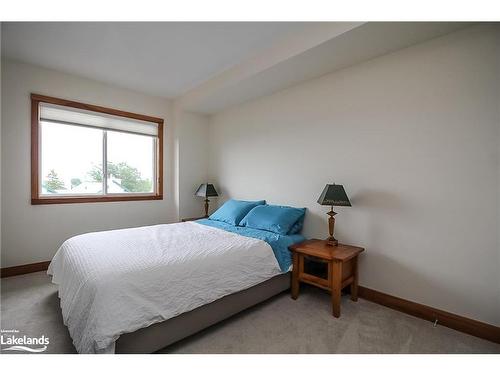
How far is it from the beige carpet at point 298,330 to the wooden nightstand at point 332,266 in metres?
0.16

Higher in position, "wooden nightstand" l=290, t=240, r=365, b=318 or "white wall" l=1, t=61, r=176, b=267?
"white wall" l=1, t=61, r=176, b=267

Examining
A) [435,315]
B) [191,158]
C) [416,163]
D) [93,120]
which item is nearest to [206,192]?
[191,158]

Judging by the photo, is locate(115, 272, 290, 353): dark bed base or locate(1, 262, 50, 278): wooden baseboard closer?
locate(115, 272, 290, 353): dark bed base

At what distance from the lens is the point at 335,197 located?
231cm

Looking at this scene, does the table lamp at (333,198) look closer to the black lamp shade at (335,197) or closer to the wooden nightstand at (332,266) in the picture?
the black lamp shade at (335,197)

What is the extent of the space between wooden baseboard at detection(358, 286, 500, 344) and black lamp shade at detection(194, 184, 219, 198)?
2504 mm

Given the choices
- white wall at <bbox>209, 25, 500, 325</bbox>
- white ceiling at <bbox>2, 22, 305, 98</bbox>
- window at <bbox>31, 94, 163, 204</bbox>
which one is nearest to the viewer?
white wall at <bbox>209, 25, 500, 325</bbox>

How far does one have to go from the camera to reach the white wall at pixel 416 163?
178 centimetres

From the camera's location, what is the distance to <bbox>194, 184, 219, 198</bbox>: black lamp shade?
3900mm

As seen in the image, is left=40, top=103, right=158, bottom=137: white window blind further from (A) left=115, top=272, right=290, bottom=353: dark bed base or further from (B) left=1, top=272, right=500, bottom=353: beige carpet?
(A) left=115, top=272, right=290, bottom=353: dark bed base

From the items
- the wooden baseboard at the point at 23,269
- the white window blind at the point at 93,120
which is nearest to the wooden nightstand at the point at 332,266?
the white window blind at the point at 93,120

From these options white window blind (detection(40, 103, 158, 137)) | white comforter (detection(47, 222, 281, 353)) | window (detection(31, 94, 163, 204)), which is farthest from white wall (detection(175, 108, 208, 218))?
white comforter (detection(47, 222, 281, 353))

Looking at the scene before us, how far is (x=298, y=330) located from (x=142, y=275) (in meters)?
1.24

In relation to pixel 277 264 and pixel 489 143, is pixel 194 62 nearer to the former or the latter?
pixel 277 264
